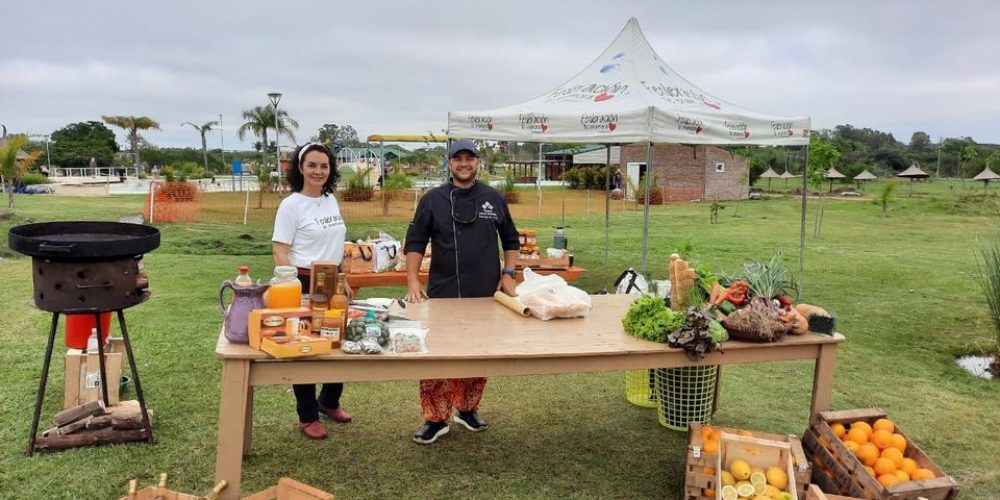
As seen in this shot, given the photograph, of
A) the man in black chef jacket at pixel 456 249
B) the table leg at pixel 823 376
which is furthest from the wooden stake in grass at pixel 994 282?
the man in black chef jacket at pixel 456 249

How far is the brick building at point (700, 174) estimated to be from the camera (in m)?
31.7

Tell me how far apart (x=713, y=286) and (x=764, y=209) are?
2496 centimetres

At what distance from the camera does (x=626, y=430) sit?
13.5 ft

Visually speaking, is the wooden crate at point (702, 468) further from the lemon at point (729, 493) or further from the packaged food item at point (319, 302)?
the packaged food item at point (319, 302)

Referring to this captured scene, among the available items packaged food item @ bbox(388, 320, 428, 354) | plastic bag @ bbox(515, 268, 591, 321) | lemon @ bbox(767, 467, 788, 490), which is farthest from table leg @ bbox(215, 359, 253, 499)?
lemon @ bbox(767, 467, 788, 490)

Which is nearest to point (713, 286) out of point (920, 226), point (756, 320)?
point (756, 320)

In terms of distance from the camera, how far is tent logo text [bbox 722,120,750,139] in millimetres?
6500

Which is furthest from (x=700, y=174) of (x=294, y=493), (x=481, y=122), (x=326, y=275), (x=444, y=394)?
(x=294, y=493)

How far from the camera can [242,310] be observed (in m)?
2.73

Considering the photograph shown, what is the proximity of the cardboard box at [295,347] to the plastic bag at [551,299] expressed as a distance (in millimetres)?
1169

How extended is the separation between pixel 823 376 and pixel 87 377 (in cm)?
412

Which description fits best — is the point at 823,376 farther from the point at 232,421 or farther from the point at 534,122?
the point at 534,122

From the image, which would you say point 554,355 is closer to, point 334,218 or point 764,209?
point 334,218

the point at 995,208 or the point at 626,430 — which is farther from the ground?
the point at 995,208
